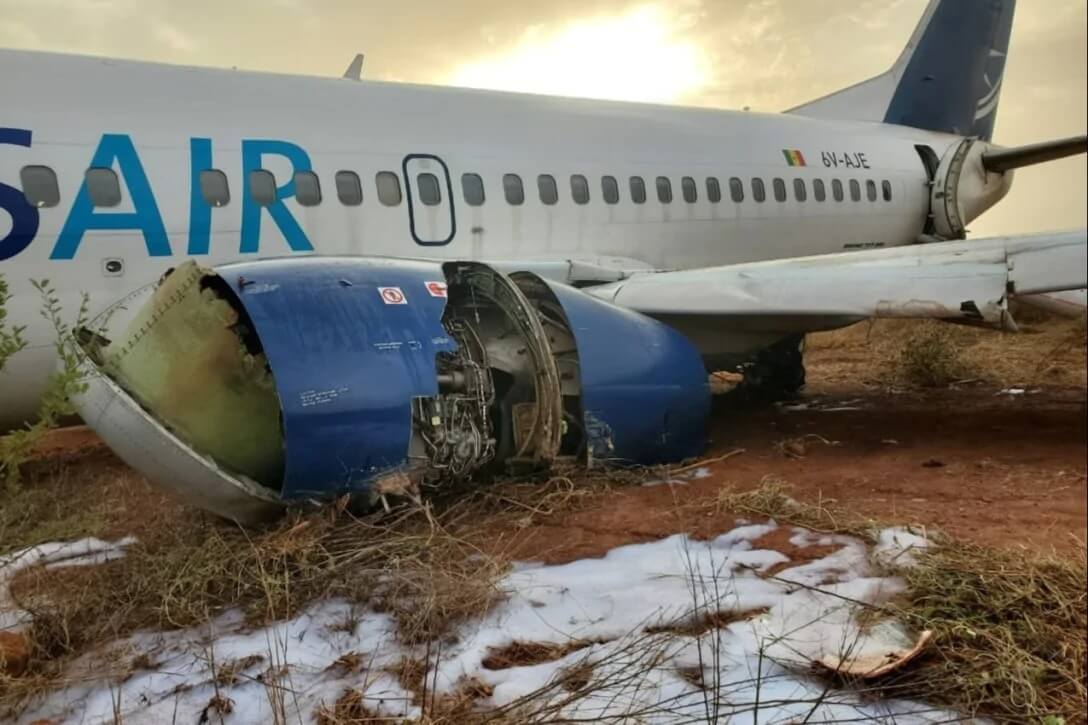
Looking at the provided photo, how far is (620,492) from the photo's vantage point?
194 inches

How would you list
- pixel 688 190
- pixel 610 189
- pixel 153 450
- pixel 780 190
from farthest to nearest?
pixel 780 190
pixel 688 190
pixel 610 189
pixel 153 450

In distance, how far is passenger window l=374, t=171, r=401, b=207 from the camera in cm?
727

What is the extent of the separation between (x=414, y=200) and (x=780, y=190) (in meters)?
5.17

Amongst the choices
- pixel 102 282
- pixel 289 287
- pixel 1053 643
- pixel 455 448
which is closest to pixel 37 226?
pixel 102 282

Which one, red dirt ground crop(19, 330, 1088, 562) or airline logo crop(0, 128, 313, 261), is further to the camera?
airline logo crop(0, 128, 313, 261)

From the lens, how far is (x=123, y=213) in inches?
236

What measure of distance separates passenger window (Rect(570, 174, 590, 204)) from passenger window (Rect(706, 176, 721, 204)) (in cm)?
179

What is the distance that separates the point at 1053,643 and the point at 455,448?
278 cm

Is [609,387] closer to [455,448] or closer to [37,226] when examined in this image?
[455,448]

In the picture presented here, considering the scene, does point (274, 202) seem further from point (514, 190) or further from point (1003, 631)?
point (1003, 631)

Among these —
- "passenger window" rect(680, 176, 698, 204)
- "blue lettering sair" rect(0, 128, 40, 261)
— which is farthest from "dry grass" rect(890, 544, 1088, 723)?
"passenger window" rect(680, 176, 698, 204)

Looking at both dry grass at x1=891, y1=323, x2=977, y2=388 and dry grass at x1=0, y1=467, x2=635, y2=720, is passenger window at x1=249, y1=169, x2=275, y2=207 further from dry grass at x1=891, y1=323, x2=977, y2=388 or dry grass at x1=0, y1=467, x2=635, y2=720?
dry grass at x1=891, y1=323, x2=977, y2=388

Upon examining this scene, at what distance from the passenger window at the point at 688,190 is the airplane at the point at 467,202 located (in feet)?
0.10

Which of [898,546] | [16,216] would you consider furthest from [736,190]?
[16,216]
